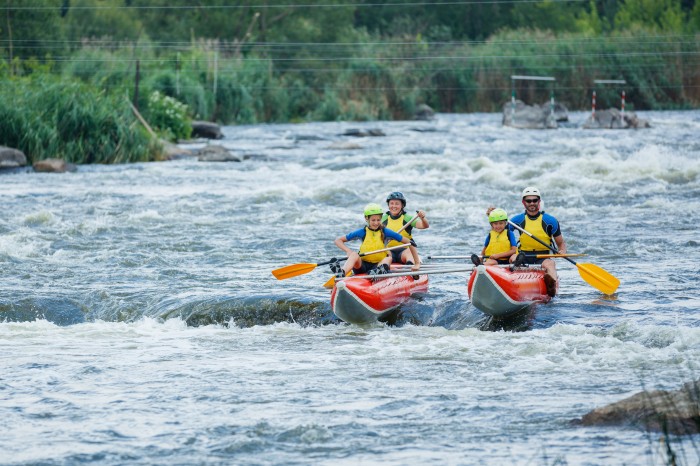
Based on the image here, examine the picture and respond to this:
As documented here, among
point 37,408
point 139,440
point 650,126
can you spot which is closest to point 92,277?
point 37,408

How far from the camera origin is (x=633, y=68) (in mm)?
38094

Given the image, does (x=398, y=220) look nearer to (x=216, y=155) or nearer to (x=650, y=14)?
(x=216, y=155)

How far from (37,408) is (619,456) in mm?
3766

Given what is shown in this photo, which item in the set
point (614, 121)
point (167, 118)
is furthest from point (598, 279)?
point (614, 121)

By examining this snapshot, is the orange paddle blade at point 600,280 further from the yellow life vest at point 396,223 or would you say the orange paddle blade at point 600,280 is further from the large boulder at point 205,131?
the large boulder at point 205,131

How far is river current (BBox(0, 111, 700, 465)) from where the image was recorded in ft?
21.4

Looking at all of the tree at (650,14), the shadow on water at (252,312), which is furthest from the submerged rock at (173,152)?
the tree at (650,14)

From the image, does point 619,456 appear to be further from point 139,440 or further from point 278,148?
point 278,148

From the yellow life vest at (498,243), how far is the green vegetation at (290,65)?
45.2 feet

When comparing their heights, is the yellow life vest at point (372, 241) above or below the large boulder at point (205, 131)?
above

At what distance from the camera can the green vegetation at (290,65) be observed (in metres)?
28.9

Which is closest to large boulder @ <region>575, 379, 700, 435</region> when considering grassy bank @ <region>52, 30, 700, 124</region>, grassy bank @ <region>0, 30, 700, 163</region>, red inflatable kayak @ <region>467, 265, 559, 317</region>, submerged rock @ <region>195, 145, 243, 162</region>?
red inflatable kayak @ <region>467, 265, 559, 317</region>

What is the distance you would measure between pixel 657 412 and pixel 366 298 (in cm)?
385

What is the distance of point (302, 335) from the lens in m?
9.61
